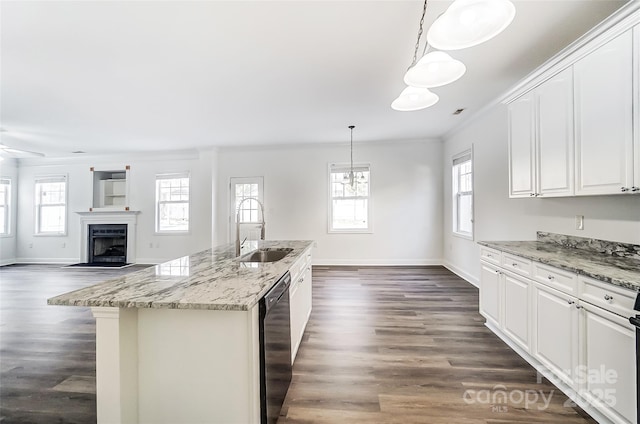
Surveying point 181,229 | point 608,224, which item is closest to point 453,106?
point 608,224

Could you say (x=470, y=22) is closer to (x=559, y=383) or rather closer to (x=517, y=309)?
(x=517, y=309)

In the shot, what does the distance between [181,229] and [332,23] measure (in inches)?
240

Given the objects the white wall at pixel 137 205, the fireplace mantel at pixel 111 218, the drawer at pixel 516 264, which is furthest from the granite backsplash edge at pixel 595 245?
the fireplace mantel at pixel 111 218

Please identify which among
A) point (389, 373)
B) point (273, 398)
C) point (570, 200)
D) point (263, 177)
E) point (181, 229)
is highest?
point (263, 177)

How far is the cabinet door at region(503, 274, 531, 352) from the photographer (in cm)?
217

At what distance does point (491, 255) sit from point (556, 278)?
83 centimetres

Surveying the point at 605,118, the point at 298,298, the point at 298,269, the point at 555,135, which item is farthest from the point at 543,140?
the point at 298,298

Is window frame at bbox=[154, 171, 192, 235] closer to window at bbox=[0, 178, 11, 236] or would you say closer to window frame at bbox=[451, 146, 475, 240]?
window at bbox=[0, 178, 11, 236]

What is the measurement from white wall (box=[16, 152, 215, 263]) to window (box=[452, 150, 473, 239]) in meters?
5.31

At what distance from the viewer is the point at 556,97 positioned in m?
2.25

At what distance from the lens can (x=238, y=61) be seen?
2.61 m

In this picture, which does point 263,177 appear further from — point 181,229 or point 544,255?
point 544,255

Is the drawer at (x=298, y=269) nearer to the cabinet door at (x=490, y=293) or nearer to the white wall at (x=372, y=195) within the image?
the cabinet door at (x=490, y=293)

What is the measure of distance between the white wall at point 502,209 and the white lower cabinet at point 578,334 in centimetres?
72
